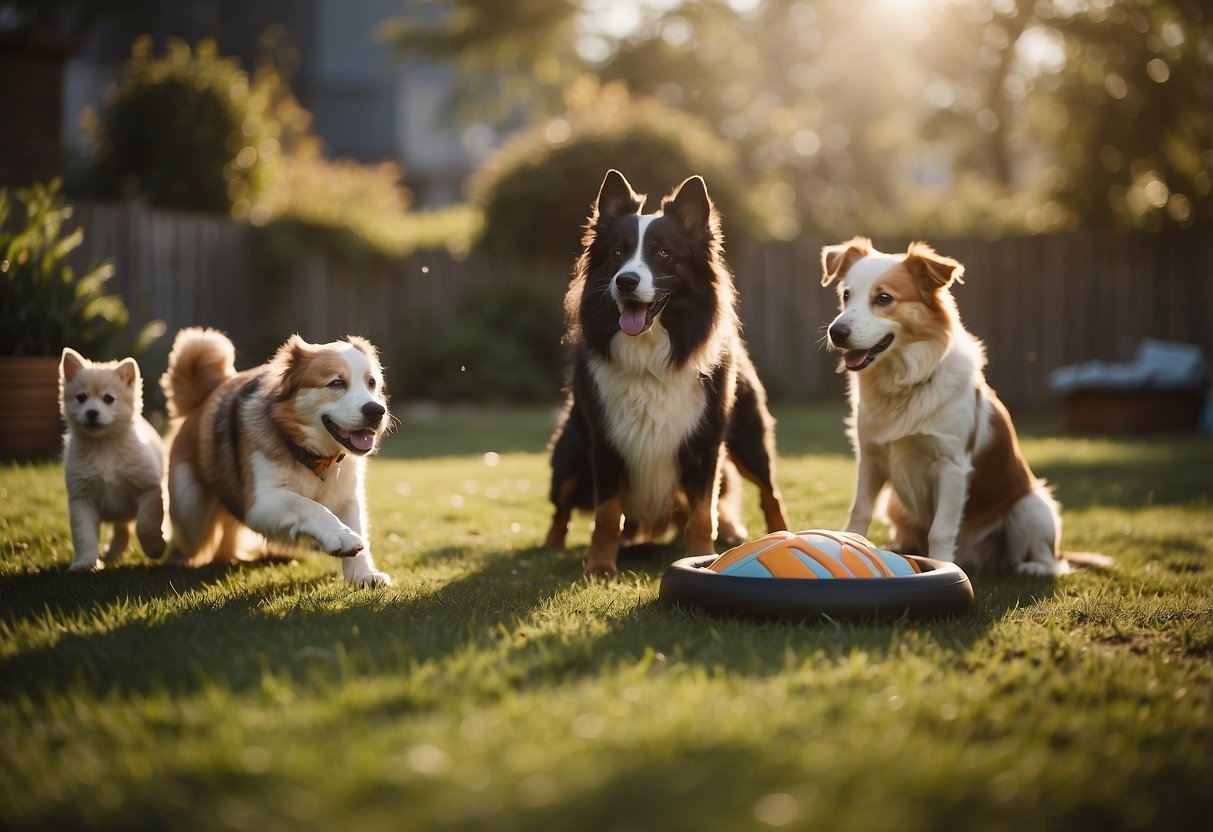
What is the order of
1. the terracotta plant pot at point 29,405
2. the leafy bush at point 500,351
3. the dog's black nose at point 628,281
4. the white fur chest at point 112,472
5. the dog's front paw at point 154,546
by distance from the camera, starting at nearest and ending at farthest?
the dog's black nose at point 628,281, the white fur chest at point 112,472, the dog's front paw at point 154,546, the terracotta plant pot at point 29,405, the leafy bush at point 500,351

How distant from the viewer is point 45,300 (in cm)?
752

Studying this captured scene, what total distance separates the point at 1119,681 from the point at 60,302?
→ 7.32 meters

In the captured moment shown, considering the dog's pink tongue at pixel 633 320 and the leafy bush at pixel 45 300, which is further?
the leafy bush at pixel 45 300

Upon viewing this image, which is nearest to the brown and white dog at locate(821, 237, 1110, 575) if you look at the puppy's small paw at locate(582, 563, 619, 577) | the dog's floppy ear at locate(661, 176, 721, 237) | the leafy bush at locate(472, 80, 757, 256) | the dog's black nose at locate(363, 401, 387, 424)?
the dog's floppy ear at locate(661, 176, 721, 237)

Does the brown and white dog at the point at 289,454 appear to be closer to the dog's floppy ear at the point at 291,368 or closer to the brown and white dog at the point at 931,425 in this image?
the dog's floppy ear at the point at 291,368

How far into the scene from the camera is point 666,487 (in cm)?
493

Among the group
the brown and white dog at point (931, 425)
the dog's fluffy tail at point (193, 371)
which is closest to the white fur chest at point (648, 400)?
the brown and white dog at point (931, 425)

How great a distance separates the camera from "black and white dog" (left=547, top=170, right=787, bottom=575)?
466 cm

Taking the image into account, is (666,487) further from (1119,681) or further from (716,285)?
(1119,681)

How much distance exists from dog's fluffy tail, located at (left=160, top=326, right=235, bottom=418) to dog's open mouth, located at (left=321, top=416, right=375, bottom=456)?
121 cm

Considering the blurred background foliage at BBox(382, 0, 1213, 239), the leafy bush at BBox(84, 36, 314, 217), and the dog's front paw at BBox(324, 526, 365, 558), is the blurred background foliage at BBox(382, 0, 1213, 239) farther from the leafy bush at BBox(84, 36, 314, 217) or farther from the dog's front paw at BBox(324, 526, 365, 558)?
the dog's front paw at BBox(324, 526, 365, 558)

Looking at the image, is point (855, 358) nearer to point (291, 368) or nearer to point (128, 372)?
point (291, 368)

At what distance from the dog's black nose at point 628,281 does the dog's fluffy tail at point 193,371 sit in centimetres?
205

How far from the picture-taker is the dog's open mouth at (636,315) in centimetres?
454
